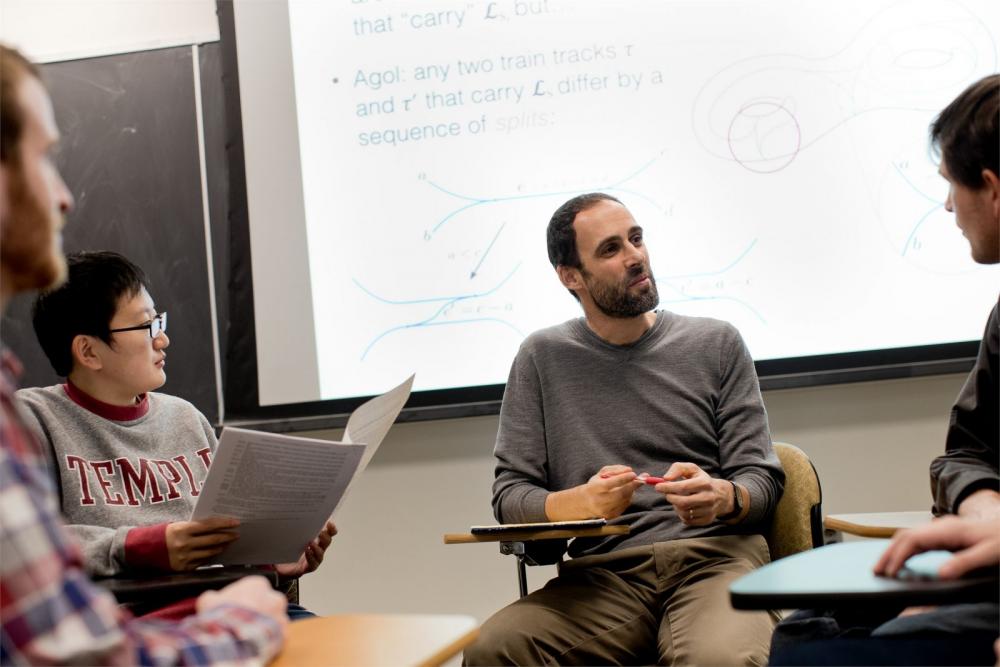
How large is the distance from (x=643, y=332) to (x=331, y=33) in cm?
145

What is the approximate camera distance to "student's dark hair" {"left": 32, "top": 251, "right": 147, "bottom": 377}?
2150 millimetres

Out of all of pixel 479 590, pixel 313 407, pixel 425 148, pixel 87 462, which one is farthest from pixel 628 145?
pixel 87 462

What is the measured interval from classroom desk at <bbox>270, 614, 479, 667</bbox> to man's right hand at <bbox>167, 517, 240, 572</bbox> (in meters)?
0.49

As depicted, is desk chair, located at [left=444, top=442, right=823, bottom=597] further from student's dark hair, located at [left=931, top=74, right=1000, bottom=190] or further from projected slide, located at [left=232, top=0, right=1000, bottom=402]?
student's dark hair, located at [left=931, top=74, right=1000, bottom=190]

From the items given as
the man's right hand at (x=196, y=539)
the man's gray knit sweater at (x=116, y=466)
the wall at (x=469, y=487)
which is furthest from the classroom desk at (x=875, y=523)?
the man's gray knit sweater at (x=116, y=466)

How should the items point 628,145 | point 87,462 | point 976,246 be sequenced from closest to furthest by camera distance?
point 976,246 < point 87,462 < point 628,145

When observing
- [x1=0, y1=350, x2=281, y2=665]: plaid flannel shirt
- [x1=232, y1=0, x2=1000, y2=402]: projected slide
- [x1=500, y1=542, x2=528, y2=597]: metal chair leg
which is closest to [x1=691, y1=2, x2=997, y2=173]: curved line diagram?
[x1=232, y1=0, x2=1000, y2=402]: projected slide

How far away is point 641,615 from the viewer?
7.13 feet

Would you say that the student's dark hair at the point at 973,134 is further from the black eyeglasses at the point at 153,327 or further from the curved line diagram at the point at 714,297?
the black eyeglasses at the point at 153,327

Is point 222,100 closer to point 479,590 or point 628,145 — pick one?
point 628,145

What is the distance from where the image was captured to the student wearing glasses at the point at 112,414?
6.69 ft

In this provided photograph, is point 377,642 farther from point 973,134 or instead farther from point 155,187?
point 155,187

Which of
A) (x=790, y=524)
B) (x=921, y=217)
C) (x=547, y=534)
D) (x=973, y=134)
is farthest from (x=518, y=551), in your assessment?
(x=921, y=217)

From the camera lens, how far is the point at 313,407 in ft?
10.3
